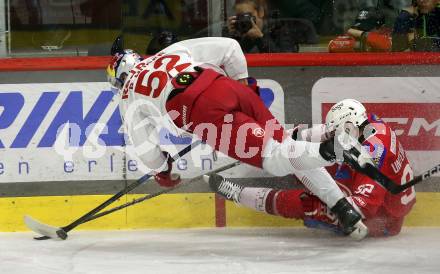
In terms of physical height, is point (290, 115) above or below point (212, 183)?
above

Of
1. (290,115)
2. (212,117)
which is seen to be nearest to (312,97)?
(290,115)

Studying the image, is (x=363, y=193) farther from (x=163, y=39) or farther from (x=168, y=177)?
Result: (x=163, y=39)

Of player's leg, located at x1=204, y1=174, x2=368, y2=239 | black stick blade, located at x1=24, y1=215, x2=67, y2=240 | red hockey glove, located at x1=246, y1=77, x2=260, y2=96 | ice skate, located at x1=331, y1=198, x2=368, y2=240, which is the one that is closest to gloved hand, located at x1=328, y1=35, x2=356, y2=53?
red hockey glove, located at x1=246, y1=77, x2=260, y2=96

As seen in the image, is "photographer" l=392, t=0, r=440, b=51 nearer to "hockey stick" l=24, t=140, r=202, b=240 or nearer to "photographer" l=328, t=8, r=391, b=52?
"photographer" l=328, t=8, r=391, b=52

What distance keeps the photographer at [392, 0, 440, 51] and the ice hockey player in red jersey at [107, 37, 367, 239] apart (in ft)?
3.52

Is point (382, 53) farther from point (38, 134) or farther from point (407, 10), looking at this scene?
point (38, 134)

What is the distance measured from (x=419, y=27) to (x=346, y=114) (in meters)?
0.88

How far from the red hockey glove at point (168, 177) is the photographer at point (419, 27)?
151 cm

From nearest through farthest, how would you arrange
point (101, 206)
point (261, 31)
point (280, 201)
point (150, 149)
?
point (150, 149), point (280, 201), point (101, 206), point (261, 31)

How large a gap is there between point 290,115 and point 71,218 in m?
1.41

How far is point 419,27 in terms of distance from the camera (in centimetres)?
577

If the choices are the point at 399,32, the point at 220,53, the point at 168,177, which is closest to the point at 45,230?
the point at 168,177

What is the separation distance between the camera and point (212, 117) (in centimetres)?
484

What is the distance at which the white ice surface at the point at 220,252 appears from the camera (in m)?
4.57
